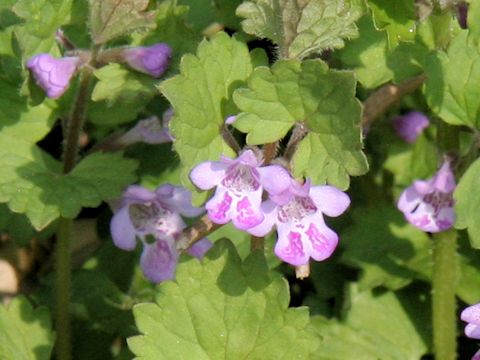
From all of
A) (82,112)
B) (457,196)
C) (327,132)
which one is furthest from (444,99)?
(82,112)

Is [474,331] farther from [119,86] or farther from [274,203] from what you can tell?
[119,86]

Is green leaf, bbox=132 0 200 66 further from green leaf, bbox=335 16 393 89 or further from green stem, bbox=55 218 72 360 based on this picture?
green stem, bbox=55 218 72 360

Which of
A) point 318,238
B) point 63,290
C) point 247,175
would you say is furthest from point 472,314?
point 63,290

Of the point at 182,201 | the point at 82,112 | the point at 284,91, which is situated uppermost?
the point at 284,91

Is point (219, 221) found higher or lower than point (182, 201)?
higher

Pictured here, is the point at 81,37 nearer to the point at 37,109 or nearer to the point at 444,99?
the point at 37,109

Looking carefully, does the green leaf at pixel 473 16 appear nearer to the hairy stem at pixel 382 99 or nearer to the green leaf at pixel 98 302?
the hairy stem at pixel 382 99

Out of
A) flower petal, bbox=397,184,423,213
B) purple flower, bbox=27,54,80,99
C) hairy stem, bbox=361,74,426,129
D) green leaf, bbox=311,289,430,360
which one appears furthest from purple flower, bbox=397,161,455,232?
purple flower, bbox=27,54,80,99
